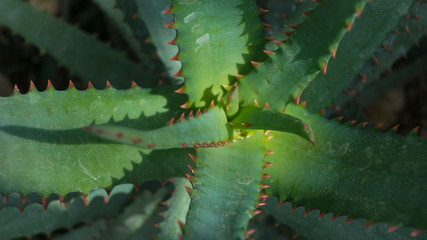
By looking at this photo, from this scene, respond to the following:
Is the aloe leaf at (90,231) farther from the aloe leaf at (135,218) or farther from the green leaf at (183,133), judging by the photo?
the green leaf at (183,133)

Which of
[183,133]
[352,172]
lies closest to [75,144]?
[183,133]

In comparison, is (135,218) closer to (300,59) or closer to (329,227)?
(329,227)

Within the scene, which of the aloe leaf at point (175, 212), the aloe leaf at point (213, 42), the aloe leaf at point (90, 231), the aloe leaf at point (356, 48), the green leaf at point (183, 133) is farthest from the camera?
the aloe leaf at point (90, 231)

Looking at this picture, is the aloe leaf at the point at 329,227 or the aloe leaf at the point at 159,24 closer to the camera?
the aloe leaf at the point at 329,227

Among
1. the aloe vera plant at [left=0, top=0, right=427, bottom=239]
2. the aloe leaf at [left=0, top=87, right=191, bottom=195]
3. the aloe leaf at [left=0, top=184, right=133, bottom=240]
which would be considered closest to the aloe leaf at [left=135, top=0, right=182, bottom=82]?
the aloe vera plant at [left=0, top=0, right=427, bottom=239]

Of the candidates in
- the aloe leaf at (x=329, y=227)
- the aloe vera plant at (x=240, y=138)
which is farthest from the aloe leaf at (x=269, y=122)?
the aloe leaf at (x=329, y=227)

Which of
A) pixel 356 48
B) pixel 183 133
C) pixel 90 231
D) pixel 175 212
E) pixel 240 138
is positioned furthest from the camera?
pixel 90 231

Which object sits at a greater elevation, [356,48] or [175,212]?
[356,48]
